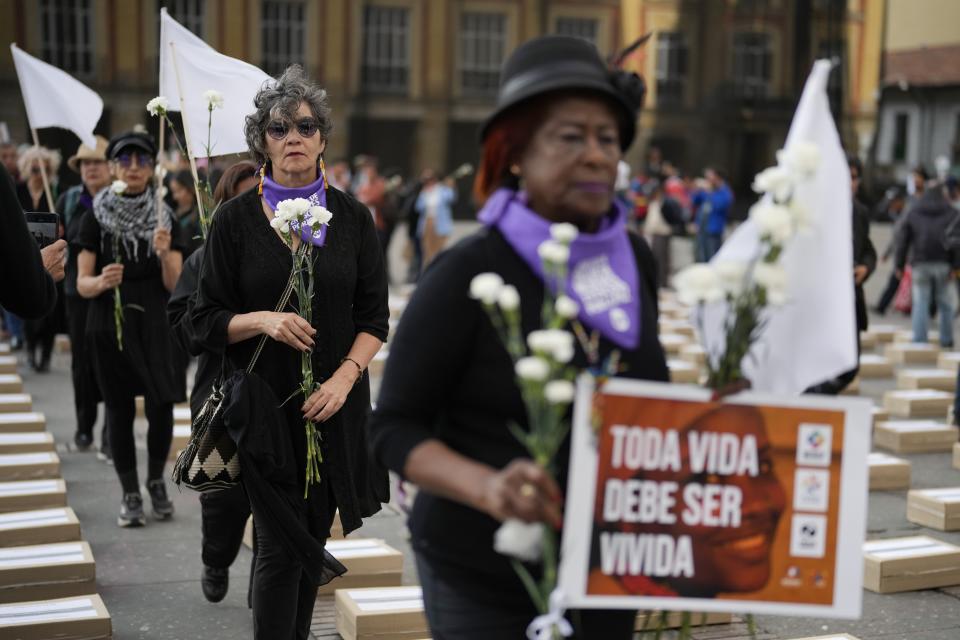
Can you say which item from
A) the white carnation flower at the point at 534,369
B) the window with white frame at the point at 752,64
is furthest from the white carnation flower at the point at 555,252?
the window with white frame at the point at 752,64

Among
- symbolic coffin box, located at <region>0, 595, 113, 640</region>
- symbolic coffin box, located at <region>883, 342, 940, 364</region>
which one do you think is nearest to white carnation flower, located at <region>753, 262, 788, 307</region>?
symbolic coffin box, located at <region>0, 595, 113, 640</region>

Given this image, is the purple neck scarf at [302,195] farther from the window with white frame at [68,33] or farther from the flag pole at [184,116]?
the window with white frame at [68,33]

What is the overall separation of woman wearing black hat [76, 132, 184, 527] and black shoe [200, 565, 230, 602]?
1.51 metres

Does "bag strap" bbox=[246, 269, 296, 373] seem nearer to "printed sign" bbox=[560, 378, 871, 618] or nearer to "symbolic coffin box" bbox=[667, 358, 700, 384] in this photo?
"printed sign" bbox=[560, 378, 871, 618]

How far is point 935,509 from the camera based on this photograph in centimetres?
712

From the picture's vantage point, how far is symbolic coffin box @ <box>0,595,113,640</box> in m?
4.91

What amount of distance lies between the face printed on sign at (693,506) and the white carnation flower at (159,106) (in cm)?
376

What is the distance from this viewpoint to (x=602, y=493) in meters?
2.39

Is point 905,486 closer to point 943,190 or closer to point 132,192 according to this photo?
point 132,192

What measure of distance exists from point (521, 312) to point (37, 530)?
444 centimetres

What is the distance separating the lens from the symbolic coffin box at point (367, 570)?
19.2ft

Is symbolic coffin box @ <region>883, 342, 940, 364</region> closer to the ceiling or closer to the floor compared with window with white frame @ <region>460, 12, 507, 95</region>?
closer to the floor

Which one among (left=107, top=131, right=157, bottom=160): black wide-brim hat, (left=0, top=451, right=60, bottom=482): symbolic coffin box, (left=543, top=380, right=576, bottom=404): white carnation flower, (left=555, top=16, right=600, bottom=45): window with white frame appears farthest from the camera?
(left=555, top=16, right=600, bottom=45): window with white frame

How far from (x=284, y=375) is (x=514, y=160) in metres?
1.87
